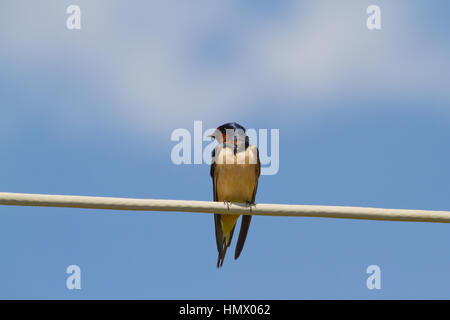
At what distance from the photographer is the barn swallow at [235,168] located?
8242 millimetres

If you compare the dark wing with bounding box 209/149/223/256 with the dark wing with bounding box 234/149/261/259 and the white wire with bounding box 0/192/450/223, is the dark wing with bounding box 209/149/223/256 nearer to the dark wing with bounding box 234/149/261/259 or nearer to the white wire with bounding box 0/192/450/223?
the dark wing with bounding box 234/149/261/259

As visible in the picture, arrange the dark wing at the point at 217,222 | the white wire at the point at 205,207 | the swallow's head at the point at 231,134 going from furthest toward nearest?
the dark wing at the point at 217,222 < the swallow's head at the point at 231,134 < the white wire at the point at 205,207

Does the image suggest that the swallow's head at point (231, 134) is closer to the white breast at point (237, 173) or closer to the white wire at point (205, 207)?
the white breast at point (237, 173)

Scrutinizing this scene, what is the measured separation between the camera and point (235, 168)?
8.26 meters

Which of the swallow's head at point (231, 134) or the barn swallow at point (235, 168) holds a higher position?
the swallow's head at point (231, 134)

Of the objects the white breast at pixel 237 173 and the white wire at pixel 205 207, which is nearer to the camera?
the white wire at pixel 205 207

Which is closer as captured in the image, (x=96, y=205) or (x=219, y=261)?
(x=96, y=205)

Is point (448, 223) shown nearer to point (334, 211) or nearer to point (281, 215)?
point (334, 211)

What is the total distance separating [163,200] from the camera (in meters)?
4.55

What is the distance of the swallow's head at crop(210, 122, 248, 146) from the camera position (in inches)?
324

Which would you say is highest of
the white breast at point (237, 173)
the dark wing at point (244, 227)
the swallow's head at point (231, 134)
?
the swallow's head at point (231, 134)

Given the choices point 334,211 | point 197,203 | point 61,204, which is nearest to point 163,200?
point 197,203

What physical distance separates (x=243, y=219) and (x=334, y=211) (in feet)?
13.3

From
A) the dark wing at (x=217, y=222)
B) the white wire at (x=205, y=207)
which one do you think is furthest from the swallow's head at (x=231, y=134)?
the white wire at (x=205, y=207)
